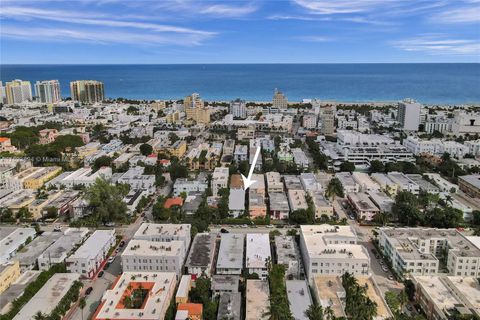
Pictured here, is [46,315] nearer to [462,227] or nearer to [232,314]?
[232,314]

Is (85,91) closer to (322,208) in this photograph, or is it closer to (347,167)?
(347,167)

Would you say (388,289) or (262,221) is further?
(262,221)

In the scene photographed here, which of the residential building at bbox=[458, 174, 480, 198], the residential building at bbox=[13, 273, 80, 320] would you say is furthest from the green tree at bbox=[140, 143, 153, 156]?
the residential building at bbox=[458, 174, 480, 198]

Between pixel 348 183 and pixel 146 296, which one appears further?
pixel 348 183

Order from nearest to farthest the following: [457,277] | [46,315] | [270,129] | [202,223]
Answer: [46,315] < [457,277] < [202,223] < [270,129]

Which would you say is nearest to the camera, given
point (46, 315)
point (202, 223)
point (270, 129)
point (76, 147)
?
point (46, 315)

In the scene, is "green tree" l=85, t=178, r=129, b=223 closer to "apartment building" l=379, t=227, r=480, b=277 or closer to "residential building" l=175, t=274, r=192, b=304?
"residential building" l=175, t=274, r=192, b=304

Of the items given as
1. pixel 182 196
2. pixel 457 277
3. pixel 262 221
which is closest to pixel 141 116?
pixel 182 196

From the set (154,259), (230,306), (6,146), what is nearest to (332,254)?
(230,306)
